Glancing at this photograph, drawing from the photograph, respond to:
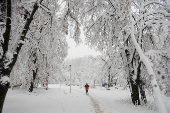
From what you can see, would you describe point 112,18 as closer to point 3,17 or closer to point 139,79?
point 139,79

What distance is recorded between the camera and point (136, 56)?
9.05m

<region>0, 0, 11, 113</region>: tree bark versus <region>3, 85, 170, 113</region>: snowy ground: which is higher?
<region>0, 0, 11, 113</region>: tree bark

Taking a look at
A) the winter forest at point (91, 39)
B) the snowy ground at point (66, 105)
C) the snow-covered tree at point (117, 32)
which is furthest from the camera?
the snow-covered tree at point (117, 32)

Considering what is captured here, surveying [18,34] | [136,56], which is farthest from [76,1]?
[136,56]

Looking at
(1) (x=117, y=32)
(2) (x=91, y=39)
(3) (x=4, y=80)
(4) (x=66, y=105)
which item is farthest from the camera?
(2) (x=91, y=39)

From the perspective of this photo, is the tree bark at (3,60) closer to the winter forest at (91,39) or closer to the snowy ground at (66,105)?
the winter forest at (91,39)

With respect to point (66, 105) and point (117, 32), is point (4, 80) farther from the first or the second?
point (117, 32)

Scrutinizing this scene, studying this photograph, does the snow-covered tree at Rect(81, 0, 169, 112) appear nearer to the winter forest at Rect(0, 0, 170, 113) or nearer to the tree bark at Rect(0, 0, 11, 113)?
the winter forest at Rect(0, 0, 170, 113)

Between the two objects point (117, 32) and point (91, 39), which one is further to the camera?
point (91, 39)

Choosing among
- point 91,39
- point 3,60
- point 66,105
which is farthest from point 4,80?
point 91,39

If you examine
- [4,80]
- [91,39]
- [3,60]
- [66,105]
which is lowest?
[66,105]

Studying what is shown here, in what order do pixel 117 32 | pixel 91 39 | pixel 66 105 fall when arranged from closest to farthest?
pixel 66 105, pixel 117 32, pixel 91 39

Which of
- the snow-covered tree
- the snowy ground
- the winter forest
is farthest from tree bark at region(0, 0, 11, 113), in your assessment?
the snow-covered tree

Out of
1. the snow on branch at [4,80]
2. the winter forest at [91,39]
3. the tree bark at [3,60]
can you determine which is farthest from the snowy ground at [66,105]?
→ the snow on branch at [4,80]
